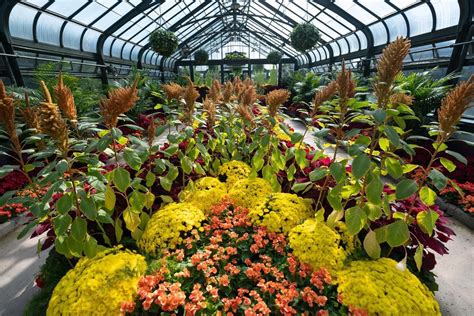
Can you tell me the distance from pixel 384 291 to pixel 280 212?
0.65m

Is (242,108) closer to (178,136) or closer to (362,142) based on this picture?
(178,136)

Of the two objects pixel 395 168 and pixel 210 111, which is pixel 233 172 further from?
pixel 395 168

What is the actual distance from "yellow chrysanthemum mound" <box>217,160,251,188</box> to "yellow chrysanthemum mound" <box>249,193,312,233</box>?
0.55 metres

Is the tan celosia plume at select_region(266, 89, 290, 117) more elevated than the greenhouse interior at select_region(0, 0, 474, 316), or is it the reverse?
the tan celosia plume at select_region(266, 89, 290, 117)

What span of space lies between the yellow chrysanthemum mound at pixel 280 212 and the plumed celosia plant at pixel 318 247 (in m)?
0.11

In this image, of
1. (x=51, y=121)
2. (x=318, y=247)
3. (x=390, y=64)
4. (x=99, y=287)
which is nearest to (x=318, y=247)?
(x=318, y=247)

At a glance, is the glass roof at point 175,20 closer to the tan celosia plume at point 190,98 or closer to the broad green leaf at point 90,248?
the tan celosia plume at point 190,98

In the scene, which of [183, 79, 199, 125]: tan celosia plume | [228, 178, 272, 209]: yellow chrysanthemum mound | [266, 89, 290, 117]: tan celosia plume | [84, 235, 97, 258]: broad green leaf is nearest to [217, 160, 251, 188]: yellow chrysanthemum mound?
[228, 178, 272, 209]: yellow chrysanthemum mound

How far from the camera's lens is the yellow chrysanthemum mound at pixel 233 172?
7.35 ft

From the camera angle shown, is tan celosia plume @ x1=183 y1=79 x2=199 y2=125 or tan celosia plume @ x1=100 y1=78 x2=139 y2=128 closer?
tan celosia plume @ x1=100 y1=78 x2=139 y2=128

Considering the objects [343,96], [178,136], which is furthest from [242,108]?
[343,96]

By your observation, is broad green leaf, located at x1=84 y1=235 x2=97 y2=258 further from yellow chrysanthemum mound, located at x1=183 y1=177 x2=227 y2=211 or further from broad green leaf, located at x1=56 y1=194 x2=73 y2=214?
yellow chrysanthemum mound, located at x1=183 y1=177 x2=227 y2=211

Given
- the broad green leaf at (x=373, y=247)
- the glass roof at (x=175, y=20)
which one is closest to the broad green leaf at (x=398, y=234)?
the broad green leaf at (x=373, y=247)

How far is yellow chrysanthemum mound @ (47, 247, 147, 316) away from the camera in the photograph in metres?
1.08
